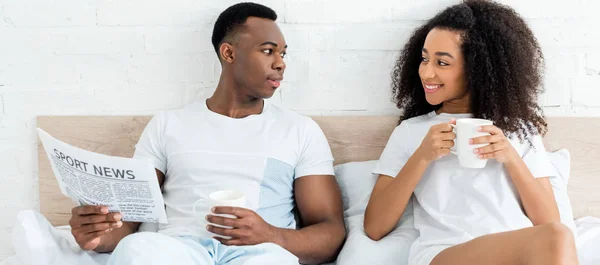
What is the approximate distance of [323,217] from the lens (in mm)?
1662

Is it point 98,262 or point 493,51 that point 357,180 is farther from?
point 98,262

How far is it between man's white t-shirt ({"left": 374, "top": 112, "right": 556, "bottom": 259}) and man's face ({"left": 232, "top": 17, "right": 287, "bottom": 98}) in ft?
1.28

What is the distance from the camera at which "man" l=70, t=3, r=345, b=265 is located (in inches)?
63.1

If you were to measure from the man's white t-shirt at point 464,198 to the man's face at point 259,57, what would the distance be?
0.39 metres

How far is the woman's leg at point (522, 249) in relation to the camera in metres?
1.18

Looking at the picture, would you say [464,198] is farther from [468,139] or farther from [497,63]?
[497,63]

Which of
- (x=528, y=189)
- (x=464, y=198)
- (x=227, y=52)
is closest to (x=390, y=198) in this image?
(x=464, y=198)

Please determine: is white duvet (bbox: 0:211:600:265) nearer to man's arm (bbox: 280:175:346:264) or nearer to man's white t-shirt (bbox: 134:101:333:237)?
man's arm (bbox: 280:175:346:264)

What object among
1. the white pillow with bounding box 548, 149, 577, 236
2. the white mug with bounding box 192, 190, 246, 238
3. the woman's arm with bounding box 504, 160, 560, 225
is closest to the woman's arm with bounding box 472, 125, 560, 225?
the woman's arm with bounding box 504, 160, 560, 225

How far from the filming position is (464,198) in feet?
5.05

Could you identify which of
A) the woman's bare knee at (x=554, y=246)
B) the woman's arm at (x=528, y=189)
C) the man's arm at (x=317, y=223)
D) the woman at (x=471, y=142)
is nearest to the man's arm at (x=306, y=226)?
the man's arm at (x=317, y=223)

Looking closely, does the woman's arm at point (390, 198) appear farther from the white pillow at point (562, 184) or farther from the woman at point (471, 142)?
the white pillow at point (562, 184)

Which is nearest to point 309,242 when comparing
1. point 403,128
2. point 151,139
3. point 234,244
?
point 234,244

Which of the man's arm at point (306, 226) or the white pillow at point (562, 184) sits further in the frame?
the white pillow at point (562, 184)
